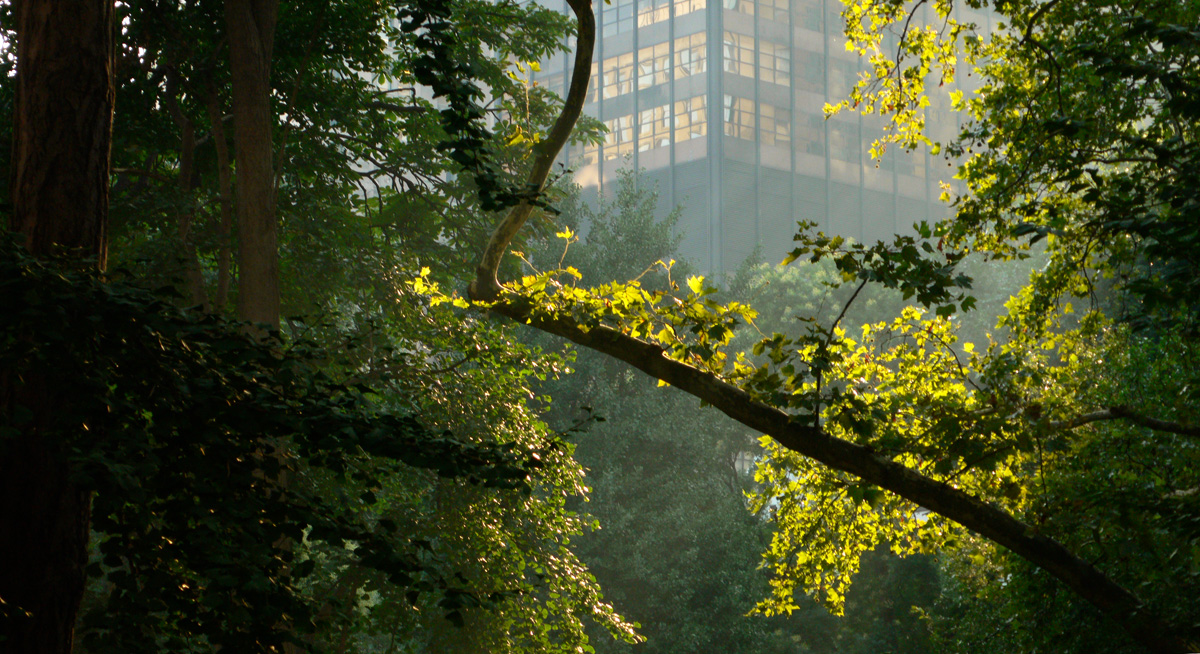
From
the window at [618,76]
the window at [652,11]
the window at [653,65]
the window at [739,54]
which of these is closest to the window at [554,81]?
the window at [618,76]

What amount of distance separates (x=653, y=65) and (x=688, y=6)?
322cm

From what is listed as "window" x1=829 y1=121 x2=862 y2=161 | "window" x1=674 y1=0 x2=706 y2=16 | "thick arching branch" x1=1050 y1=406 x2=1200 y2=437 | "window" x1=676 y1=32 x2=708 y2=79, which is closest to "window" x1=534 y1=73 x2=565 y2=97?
"window" x1=676 y1=32 x2=708 y2=79

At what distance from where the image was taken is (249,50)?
9.80 meters

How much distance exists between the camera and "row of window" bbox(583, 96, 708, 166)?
4662 centimetres

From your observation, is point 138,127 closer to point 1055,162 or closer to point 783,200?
point 1055,162

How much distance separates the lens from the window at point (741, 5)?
46781 mm

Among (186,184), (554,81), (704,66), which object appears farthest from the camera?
(554,81)

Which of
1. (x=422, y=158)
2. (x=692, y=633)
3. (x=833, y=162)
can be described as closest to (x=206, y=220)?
(x=422, y=158)

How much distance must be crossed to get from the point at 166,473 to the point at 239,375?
437 mm

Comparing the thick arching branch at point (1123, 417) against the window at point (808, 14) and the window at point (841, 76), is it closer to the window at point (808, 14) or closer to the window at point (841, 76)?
the window at point (808, 14)

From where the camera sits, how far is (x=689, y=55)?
4653 centimetres

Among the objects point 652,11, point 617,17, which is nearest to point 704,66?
point 652,11

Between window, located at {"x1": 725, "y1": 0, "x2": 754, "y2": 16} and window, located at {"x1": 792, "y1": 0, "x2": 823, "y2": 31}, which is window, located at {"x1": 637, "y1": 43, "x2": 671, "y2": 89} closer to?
window, located at {"x1": 725, "y1": 0, "x2": 754, "y2": 16}

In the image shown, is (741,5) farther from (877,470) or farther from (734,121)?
(877,470)
